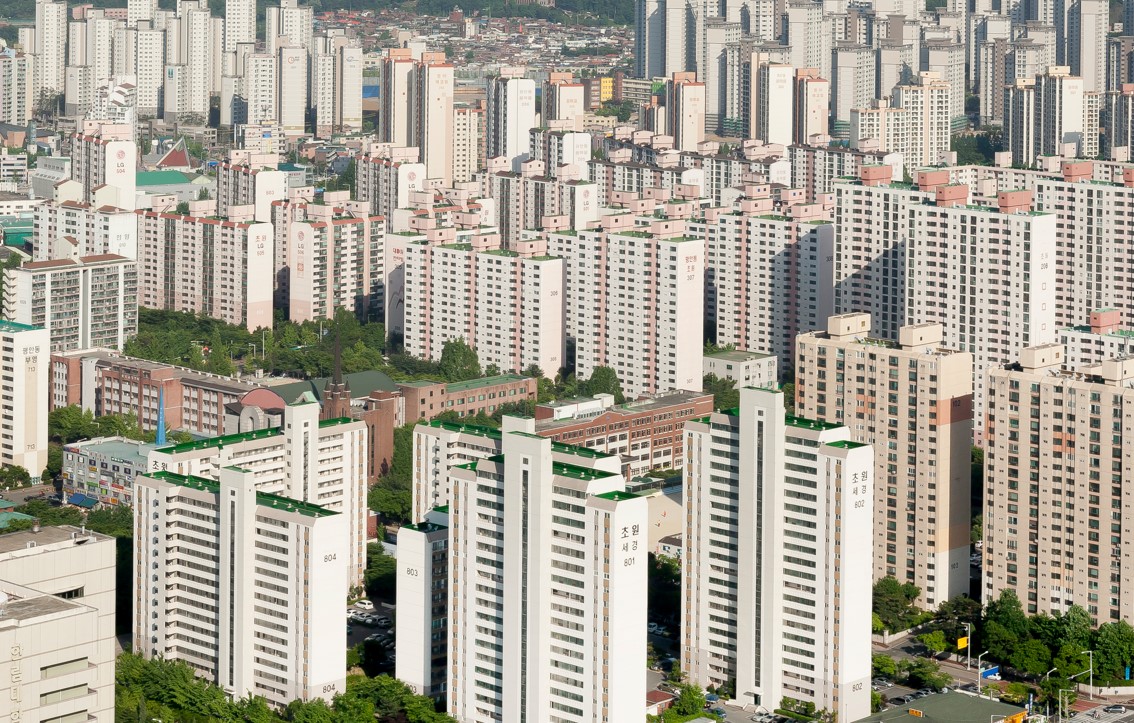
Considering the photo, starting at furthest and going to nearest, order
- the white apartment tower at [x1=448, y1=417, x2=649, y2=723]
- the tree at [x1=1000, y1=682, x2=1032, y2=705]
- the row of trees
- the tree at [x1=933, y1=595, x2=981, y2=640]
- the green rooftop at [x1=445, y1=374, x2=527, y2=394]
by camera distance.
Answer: the green rooftop at [x1=445, y1=374, x2=527, y2=394]
the tree at [x1=933, y1=595, x2=981, y2=640]
the tree at [x1=1000, y1=682, x2=1032, y2=705]
the row of trees
the white apartment tower at [x1=448, y1=417, x2=649, y2=723]

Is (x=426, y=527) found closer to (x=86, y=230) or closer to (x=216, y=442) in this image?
(x=216, y=442)

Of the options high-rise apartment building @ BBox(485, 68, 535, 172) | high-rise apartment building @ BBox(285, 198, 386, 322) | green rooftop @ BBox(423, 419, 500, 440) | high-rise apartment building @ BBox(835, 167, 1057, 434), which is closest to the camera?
green rooftop @ BBox(423, 419, 500, 440)

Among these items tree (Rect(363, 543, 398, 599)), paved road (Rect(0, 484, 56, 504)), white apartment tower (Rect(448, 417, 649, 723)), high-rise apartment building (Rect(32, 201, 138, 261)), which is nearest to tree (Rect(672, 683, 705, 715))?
white apartment tower (Rect(448, 417, 649, 723))

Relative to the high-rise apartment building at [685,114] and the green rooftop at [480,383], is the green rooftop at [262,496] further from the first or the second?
the high-rise apartment building at [685,114]

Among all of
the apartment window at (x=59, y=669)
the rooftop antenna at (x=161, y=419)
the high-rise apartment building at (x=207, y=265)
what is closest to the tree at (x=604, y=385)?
the rooftop antenna at (x=161, y=419)

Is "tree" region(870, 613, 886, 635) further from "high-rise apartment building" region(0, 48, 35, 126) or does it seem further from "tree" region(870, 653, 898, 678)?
"high-rise apartment building" region(0, 48, 35, 126)

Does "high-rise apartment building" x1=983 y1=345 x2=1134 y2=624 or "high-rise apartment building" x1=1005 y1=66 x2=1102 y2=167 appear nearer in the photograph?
"high-rise apartment building" x1=983 y1=345 x2=1134 y2=624

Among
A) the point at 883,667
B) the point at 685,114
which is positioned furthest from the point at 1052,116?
the point at 883,667
